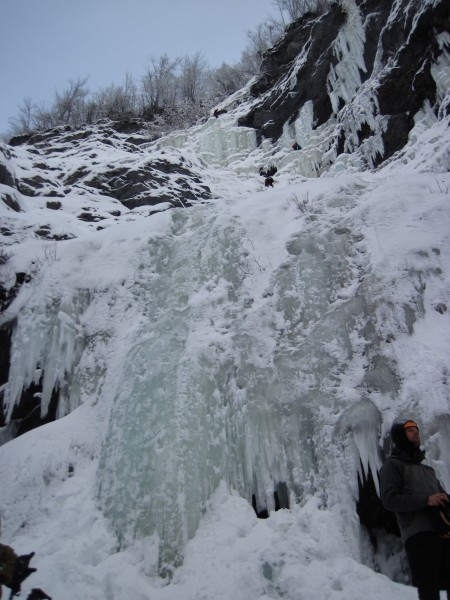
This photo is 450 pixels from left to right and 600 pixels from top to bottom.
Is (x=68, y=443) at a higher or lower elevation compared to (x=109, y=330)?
lower

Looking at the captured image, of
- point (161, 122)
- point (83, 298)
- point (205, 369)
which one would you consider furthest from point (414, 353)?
point (161, 122)

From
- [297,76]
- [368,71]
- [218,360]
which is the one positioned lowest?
[218,360]

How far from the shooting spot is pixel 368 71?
15.5 meters

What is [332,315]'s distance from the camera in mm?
5062

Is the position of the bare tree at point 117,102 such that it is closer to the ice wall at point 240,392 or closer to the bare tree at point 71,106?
the bare tree at point 71,106

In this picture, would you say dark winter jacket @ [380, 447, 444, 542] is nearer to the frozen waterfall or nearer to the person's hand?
the person's hand

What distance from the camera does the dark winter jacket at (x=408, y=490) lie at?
2732mm

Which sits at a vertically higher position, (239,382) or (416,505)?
(239,382)

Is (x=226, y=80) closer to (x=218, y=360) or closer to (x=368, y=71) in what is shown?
(x=368, y=71)

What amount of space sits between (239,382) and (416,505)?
2.34m

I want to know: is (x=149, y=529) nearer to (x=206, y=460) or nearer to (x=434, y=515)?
(x=206, y=460)

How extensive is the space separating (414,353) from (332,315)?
1017mm

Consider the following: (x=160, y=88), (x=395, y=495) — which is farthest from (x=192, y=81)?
(x=395, y=495)

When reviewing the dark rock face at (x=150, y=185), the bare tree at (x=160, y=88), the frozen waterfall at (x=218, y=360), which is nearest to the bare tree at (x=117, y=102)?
the bare tree at (x=160, y=88)
